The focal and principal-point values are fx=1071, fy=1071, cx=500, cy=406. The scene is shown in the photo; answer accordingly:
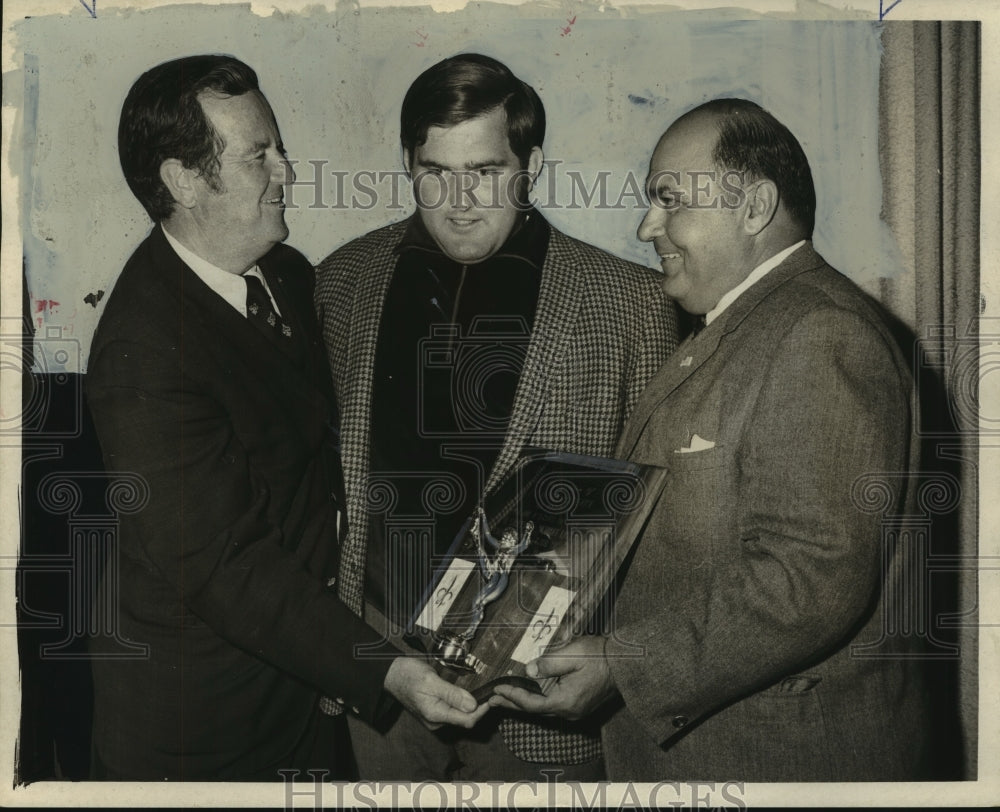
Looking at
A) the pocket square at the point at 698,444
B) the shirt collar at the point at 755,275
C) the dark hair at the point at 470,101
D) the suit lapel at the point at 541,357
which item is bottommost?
the pocket square at the point at 698,444

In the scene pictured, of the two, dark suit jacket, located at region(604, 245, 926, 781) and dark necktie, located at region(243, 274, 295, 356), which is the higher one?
dark necktie, located at region(243, 274, 295, 356)

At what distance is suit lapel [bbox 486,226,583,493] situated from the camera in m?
2.92

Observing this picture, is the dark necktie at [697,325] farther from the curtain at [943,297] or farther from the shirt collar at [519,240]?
the curtain at [943,297]

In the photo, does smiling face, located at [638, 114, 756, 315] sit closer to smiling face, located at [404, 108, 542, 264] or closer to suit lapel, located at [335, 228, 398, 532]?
smiling face, located at [404, 108, 542, 264]

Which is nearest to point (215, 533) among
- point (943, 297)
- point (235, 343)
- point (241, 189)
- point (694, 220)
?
point (235, 343)

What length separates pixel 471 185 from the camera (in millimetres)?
2959

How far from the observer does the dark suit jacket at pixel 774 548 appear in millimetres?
2646

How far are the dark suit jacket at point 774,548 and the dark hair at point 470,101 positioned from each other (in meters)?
0.77

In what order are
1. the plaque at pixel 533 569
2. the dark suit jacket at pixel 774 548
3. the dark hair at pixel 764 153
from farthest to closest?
the dark hair at pixel 764 153
the plaque at pixel 533 569
the dark suit jacket at pixel 774 548

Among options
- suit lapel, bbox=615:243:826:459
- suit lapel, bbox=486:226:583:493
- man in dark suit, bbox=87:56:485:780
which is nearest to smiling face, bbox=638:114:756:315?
suit lapel, bbox=615:243:826:459

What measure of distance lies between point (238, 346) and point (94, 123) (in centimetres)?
80

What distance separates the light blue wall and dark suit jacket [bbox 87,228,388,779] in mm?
195

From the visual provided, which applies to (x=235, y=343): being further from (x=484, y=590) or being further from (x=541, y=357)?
(x=484, y=590)

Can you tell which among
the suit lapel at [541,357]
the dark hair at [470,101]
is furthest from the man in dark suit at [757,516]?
the dark hair at [470,101]
